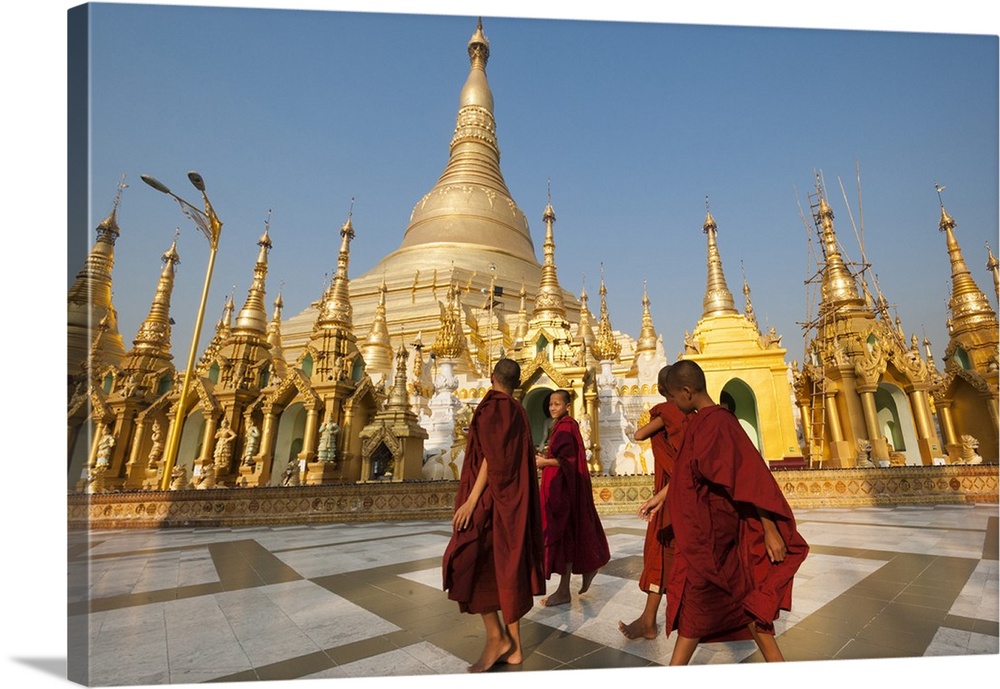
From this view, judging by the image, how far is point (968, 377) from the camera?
38.0ft

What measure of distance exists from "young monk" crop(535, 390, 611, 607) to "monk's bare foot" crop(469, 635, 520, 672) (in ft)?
3.62

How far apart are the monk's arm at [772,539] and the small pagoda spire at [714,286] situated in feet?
47.5

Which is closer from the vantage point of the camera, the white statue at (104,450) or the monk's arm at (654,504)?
the monk's arm at (654,504)

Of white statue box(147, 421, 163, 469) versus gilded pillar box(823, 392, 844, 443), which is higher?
white statue box(147, 421, 163, 469)

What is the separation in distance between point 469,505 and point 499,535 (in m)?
0.20

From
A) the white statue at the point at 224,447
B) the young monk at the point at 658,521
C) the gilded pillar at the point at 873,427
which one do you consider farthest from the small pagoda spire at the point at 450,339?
the young monk at the point at 658,521

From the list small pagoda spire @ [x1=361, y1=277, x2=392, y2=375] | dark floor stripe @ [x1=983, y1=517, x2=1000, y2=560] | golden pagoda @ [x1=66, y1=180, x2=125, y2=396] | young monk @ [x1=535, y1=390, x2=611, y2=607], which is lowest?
dark floor stripe @ [x1=983, y1=517, x2=1000, y2=560]

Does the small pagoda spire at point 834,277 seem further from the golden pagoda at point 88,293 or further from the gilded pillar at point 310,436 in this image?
the golden pagoda at point 88,293

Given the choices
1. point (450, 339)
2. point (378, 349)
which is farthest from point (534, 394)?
point (378, 349)

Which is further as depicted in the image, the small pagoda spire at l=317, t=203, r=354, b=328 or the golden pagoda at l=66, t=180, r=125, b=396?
the small pagoda spire at l=317, t=203, r=354, b=328

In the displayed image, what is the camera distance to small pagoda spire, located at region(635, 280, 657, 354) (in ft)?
65.9

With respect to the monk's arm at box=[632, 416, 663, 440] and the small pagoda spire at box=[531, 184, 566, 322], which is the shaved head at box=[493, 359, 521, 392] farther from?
the small pagoda spire at box=[531, 184, 566, 322]

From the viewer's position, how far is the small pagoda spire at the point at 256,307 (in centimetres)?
1445

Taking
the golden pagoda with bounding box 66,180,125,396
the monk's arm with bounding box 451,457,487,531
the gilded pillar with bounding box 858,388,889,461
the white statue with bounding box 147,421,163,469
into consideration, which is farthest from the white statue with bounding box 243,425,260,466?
the gilded pillar with bounding box 858,388,889,461
